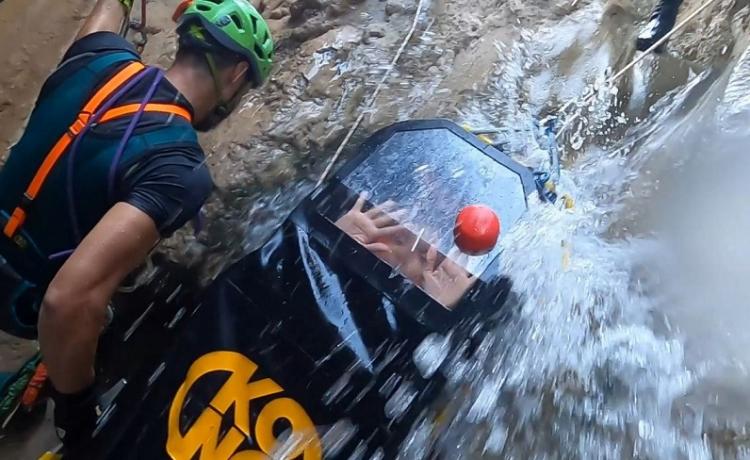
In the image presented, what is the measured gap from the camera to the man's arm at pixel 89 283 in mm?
1596

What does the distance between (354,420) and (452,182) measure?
699 millimetres

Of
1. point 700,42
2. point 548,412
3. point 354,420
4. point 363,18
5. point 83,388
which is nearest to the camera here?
point 354,420

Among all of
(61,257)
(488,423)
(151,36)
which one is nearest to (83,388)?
(61,257)

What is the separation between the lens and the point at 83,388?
180 centimetres

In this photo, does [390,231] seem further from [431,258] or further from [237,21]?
[237,21]

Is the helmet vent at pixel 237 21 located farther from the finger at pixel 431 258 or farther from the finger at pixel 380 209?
the finger at pixel 431 258

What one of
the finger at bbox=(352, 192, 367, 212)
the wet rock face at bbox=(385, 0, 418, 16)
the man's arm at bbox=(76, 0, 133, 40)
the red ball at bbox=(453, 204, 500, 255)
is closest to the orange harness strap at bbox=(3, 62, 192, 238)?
the man's arm at bbox=(76, 0, 133, 40)

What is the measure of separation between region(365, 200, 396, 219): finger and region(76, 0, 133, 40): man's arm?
0.86m

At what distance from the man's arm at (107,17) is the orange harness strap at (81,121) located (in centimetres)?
29

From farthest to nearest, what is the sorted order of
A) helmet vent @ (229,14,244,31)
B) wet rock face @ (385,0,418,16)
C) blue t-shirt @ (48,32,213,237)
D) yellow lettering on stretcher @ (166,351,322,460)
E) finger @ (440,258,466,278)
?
wet rock face @ (385,0,418,16)
helmet vent @ (229,14,244,31)
finger @ (440,258,466,278)
blue t-shirt @ (48,32,213,237)
yellow lettering on stretcher @ (166,351,322,460)

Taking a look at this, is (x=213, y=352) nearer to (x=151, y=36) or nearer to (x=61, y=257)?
(x=61, y=257)

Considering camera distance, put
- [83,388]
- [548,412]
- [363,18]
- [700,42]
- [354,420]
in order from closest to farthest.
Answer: [354,420] < [83,388] < [548,412] < [700,42] < [363,18]

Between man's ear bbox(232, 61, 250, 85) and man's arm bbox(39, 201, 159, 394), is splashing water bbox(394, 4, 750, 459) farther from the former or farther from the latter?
man's ear bbox(232, 61, 250, 85)

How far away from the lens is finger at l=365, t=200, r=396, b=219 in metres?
1.90
